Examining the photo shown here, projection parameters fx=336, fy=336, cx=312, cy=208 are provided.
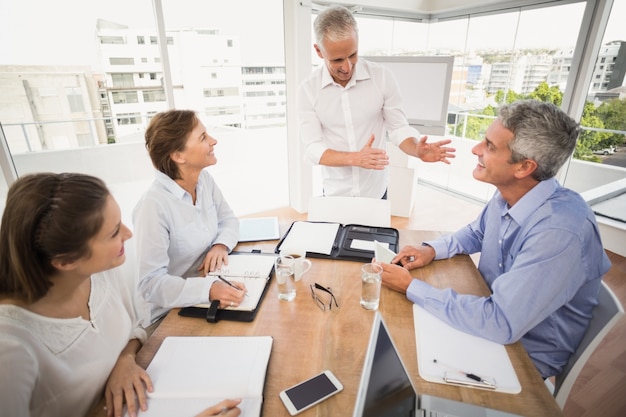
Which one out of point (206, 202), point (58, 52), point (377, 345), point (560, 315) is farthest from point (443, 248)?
point (58, 52)

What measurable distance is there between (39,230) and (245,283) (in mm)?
682

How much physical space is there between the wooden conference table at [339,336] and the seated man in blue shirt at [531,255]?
0.09 metres

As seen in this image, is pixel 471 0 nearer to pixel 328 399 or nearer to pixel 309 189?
pixel 309 189

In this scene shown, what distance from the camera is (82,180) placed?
94 cm

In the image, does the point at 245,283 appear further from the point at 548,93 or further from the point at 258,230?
the point at 548,93

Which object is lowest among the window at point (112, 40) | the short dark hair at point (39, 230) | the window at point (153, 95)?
the short dark hair at point (39, 230)

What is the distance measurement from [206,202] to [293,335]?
894mm

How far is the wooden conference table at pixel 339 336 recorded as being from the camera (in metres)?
0.86

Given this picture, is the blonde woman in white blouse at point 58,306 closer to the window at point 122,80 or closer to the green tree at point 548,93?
the window at point 122,80

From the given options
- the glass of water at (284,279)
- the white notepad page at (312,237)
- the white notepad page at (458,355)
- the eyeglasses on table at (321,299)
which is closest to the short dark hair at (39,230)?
the glass of water at (284,279)

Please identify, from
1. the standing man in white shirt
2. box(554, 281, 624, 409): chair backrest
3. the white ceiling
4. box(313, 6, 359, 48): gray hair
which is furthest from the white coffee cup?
the white ceiling

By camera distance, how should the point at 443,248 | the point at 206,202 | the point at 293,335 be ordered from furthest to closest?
the point at 206,202
the point at 443,248
the point at 293,335

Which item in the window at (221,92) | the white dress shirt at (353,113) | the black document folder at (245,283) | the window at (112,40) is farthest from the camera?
the window at (221,92)

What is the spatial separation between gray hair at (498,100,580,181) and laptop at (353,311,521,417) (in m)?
0.86
